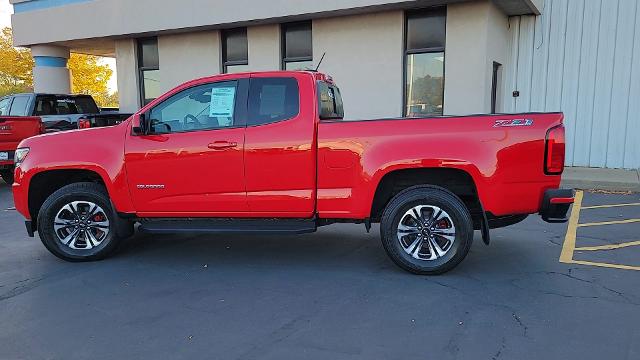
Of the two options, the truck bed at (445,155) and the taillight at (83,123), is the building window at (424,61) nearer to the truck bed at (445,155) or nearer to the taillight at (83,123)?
the truck bed at (445,155)

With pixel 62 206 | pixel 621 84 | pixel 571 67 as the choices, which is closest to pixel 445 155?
pixel 62 206

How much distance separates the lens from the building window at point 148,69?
47.9 feet

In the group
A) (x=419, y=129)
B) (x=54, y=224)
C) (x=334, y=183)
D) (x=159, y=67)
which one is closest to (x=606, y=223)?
(x=419, y=129)

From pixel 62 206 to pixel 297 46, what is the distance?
8.38m

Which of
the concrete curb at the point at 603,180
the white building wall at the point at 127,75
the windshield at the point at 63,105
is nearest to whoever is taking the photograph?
the concrete curb at the point at 603,180

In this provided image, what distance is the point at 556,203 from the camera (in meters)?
4.43

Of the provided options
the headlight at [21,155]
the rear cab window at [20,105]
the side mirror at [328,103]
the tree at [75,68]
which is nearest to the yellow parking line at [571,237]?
the side mirror at [328,103]

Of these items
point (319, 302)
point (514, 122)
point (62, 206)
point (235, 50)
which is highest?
point (235, 50)

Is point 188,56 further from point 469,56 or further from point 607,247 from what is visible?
point 607,247

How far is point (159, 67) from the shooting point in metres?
14.3

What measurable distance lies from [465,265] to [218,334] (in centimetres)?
275

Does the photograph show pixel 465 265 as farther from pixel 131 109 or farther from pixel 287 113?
pixel 131 109

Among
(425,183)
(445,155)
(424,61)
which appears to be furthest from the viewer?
(424,61)

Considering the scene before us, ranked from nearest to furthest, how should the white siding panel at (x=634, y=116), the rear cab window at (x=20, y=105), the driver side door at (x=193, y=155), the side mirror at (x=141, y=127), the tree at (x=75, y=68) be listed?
1. the driver side door at (x=193, y=155)
2. the side mirror at (x=141, y=127)
3. the white siding panel at (x=634, y=116)
4. the rear cab window at (x=20, y=105)
5. the tree at (x=75, y=68)
